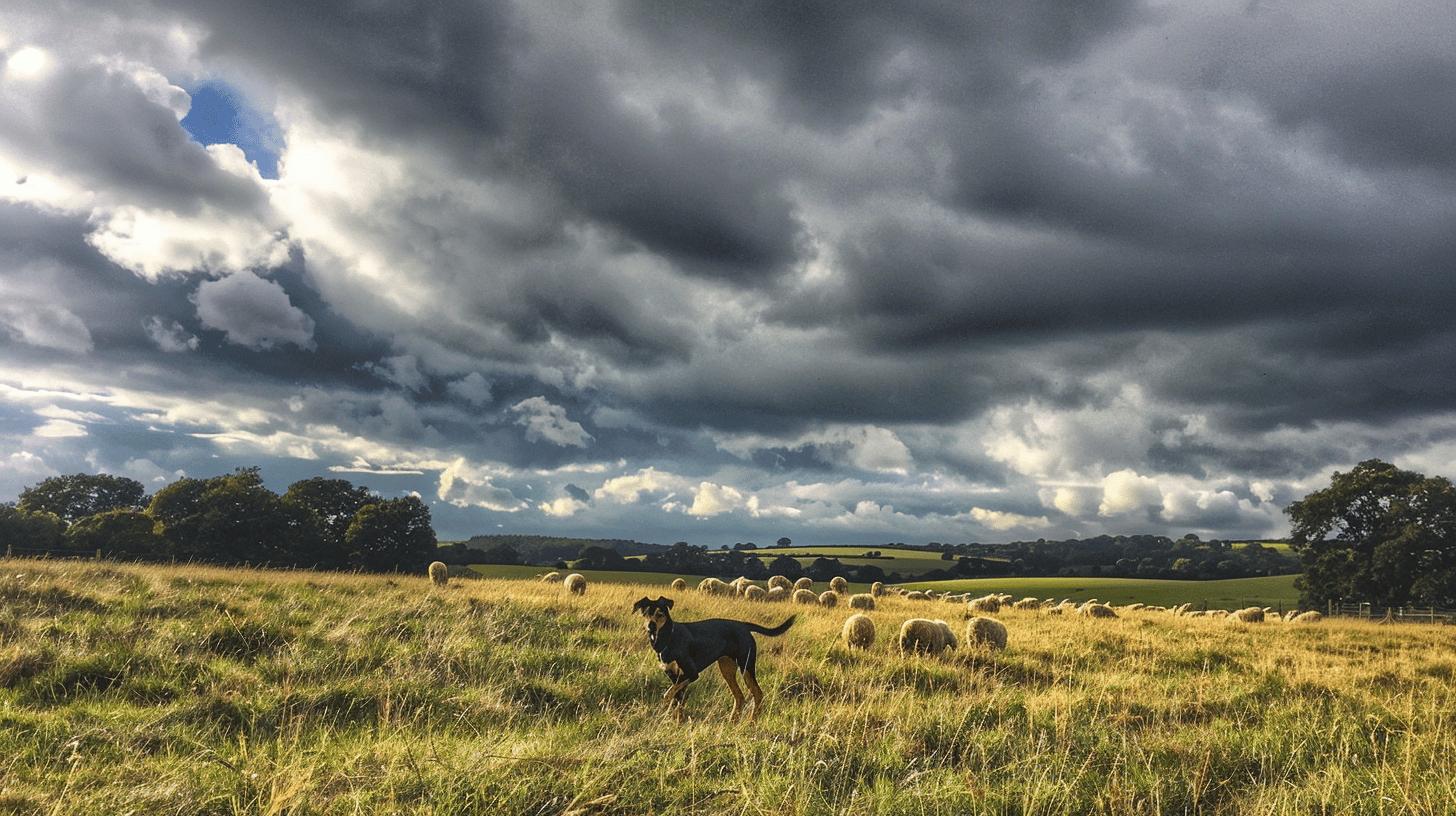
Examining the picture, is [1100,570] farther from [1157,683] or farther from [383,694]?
[383,694]

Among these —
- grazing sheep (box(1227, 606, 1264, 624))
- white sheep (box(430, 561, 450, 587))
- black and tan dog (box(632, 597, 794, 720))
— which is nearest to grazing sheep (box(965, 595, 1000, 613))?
grazing sheep (box(1227, 606, 1264, 624))

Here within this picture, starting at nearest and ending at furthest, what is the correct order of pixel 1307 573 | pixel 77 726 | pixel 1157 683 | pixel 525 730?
pixel 77 726 → pixel 525 730 → pixel 1157 683 → pixel 1307 573

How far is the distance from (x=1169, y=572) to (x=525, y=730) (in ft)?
337

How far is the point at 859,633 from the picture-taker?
600 inches

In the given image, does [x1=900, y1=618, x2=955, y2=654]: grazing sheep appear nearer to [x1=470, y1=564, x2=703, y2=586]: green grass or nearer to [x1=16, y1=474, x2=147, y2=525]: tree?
[x1=470, y1=564, x2=703, y2=586]: green grass

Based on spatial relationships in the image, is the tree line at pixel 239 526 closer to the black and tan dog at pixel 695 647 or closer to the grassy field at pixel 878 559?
the grassy field at pixel 878 559

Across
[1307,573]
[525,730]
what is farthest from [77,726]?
[1307,573]

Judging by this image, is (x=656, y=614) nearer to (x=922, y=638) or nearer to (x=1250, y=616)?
(x=922, y=638)

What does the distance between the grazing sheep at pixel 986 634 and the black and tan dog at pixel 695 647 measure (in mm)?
9976

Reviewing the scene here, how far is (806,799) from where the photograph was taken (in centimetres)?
498

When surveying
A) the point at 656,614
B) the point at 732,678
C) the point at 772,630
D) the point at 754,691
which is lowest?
the point at 754,691

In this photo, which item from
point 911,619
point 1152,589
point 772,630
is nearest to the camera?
point 772,630

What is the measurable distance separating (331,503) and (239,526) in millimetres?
10526

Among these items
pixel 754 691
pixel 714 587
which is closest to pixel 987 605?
pixel 714 587
